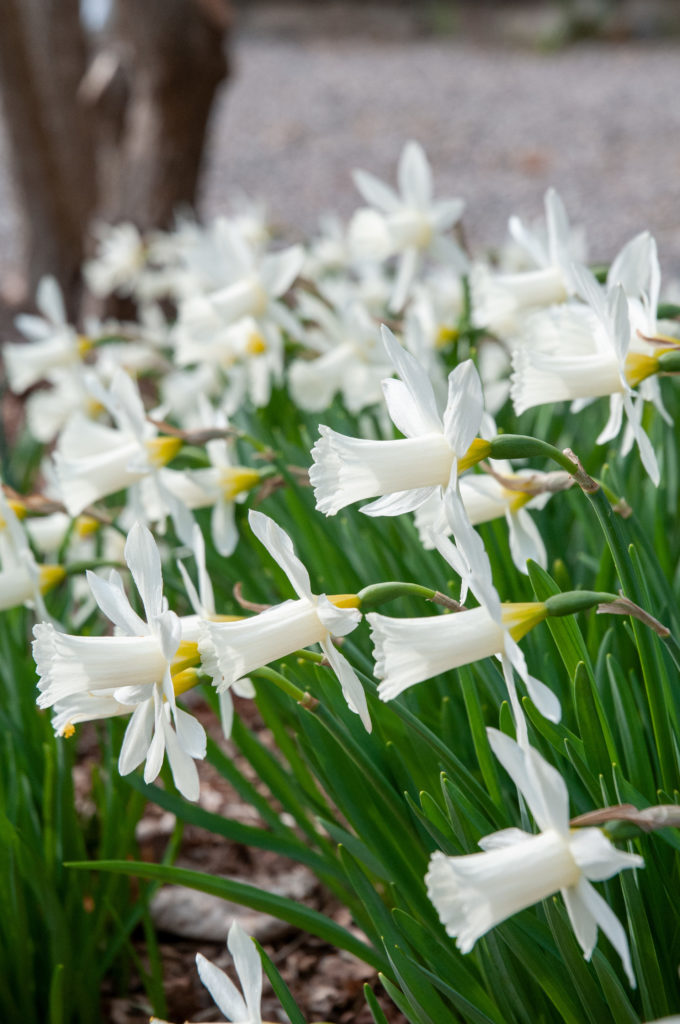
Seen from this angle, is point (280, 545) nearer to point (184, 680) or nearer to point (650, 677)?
point (184, 680)

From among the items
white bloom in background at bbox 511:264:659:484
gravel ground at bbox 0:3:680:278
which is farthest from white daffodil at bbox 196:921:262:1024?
gravel ground at bbox 0:3:680:278

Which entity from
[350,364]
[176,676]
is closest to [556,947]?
[176,676]

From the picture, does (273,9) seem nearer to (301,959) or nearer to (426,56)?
(426,56)

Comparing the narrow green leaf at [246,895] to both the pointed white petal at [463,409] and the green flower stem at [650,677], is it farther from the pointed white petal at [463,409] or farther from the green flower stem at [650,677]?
the pointed white petal at [463,409]

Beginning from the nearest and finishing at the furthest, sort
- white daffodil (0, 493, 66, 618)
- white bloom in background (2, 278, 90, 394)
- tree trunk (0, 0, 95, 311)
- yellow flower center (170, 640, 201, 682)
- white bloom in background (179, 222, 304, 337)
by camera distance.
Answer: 1. yellow flower center (170, 640, 201, 682)
2. white daffodil (0, 493, 66, 618)
3. white bloom in background (179, 222, 304, 337)
4. white bloom in background (2, 278, 90, 394)
5. tree trunk (0, 0, 95, 311)

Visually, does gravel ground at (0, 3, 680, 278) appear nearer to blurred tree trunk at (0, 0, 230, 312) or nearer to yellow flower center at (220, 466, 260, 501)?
blurred tree trunk at (0, 0, 230, 312)

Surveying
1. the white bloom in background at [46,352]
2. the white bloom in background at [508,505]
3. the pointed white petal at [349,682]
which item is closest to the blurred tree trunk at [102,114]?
the white bloom in background at [46,352]
